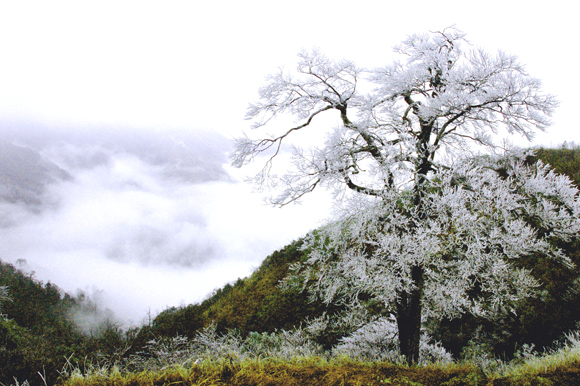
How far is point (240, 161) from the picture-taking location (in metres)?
7.25

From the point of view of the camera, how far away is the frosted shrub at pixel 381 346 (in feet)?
21.3

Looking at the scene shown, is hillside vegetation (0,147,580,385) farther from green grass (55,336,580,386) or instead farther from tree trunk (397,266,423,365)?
tree trunk (397,266,423,365)

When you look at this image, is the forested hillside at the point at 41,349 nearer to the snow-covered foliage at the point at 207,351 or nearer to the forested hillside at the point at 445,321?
the snow-covered foliage at the point at 207,351

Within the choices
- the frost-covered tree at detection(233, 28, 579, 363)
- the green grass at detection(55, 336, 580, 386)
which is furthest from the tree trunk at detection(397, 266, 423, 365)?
the green grass at detection(55, 336, 580, 386)

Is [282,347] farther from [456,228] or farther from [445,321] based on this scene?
[445,321]

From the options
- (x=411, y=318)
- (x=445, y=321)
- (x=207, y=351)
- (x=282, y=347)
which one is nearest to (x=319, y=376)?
(x=207, y=351)

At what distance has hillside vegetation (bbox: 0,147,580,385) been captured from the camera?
9.60 ft

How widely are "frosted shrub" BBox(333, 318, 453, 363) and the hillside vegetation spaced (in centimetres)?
57

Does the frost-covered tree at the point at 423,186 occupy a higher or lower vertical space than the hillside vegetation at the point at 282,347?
higher

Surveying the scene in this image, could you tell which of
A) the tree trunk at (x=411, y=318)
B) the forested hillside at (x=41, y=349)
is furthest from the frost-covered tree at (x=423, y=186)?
the forested hillside at (x=41, y=349)

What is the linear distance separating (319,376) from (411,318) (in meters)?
3.89

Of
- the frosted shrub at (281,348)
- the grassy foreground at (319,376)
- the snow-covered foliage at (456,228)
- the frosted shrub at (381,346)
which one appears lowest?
the frosted shrub at (381,346)

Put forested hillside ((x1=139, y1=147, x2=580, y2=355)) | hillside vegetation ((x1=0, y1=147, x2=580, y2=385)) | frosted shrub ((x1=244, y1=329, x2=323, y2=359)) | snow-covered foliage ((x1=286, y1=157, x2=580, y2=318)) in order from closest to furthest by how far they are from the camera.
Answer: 1. hillside vegetation ((x1=0, y1=147, x2=580, y2=385))
2. frosted shrub ((x1=244, y1=329, x2=323, y2=359))
3. snow-covered foliage ((x1=286, y1=157, x2=580, y2=318))
4. forested hillside ((x1=139, y1=147, x2=580, y2=355))

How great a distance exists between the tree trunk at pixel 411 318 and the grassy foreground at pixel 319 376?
2.73 meters
